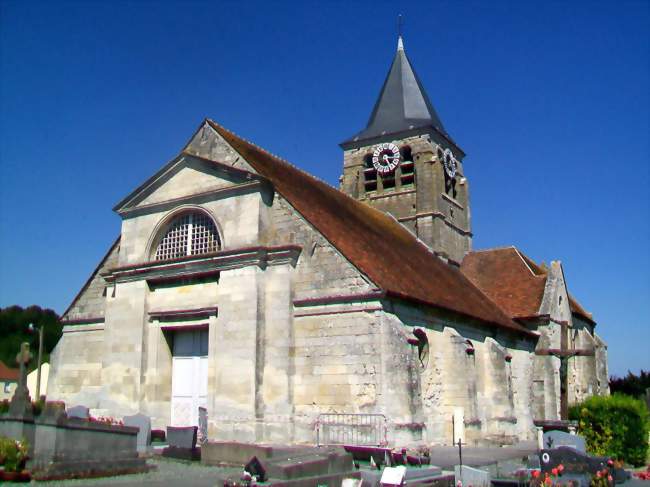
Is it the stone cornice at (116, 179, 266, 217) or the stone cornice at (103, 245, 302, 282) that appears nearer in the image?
the stone cornice at (103, 245, 302, 282)

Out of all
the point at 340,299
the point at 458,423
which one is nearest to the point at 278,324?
the point at 340,299

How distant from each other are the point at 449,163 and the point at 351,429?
19.4 metres

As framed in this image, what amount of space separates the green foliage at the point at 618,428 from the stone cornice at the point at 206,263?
8340mm

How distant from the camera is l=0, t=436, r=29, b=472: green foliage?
11023 millimetres

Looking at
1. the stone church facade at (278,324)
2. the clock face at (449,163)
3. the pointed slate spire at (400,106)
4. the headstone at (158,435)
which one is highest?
the pointed slate spire at (400,106)

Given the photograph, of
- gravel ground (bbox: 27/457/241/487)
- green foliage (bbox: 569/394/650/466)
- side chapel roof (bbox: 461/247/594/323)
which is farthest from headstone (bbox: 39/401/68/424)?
side chapel roof (bbox: 461/247/594/323)

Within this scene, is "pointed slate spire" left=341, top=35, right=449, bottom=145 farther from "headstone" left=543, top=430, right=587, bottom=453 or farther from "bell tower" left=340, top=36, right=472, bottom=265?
"headstone" left=543, top=430, right=587, bottom=453

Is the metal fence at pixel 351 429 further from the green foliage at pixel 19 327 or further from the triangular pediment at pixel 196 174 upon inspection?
the green foliage at pixel 19 327

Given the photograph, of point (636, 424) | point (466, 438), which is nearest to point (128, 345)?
point (466, 438)

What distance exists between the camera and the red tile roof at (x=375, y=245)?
1791 centimetres

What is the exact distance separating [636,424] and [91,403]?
1574 centimetres

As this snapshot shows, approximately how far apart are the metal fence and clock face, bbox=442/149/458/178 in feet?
59.6

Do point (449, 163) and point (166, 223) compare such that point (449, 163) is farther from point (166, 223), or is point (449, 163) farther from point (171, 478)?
point (171, 478)

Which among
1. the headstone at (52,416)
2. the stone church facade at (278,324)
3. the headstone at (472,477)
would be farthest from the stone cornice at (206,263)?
the headstone at (472,477)
